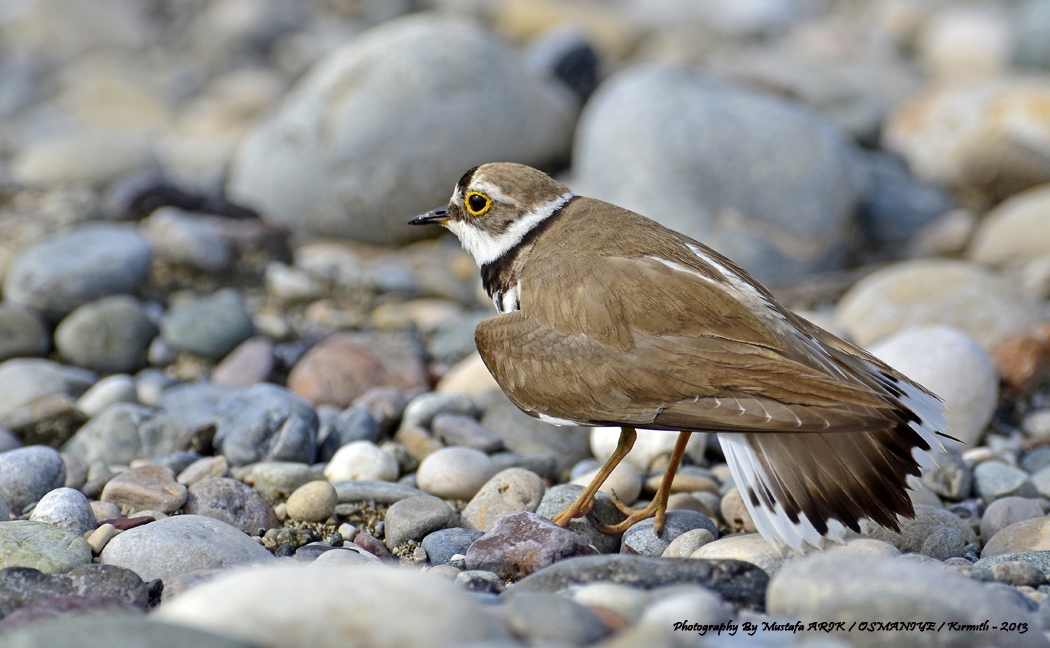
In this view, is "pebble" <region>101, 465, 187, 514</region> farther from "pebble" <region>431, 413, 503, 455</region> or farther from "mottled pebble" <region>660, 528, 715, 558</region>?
"mottled pebble" <region>660, 528, 715, 558</region>

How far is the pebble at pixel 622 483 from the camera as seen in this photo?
4395 mm

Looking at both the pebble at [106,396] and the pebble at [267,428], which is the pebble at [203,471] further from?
the pebble at [106,396]

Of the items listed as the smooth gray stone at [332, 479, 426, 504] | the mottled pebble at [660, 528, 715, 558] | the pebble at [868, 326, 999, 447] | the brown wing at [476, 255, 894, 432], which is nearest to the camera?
the brown wing at [476, 255, 894, 432]

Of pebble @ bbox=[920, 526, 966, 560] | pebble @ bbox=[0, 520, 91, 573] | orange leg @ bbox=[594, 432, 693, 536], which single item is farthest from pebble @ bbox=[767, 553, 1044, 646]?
pebble @ bbox=[0, 520, 91, 573]

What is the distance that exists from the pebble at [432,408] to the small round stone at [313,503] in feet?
3.45

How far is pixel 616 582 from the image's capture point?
2.95 m

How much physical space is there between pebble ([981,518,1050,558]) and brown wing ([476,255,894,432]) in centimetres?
90

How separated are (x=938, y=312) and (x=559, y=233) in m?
3.25

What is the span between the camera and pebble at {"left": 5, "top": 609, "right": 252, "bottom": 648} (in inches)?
87.3

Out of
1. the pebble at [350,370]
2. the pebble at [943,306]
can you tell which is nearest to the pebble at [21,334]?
the pebble at [350,370]

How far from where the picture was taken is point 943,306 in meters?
6.21

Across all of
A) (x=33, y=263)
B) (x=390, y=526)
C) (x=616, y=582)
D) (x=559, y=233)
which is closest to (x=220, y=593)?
(x=616, y=582)

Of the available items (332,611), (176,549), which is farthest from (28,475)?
(332,611)

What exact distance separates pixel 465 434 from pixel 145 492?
158cm
